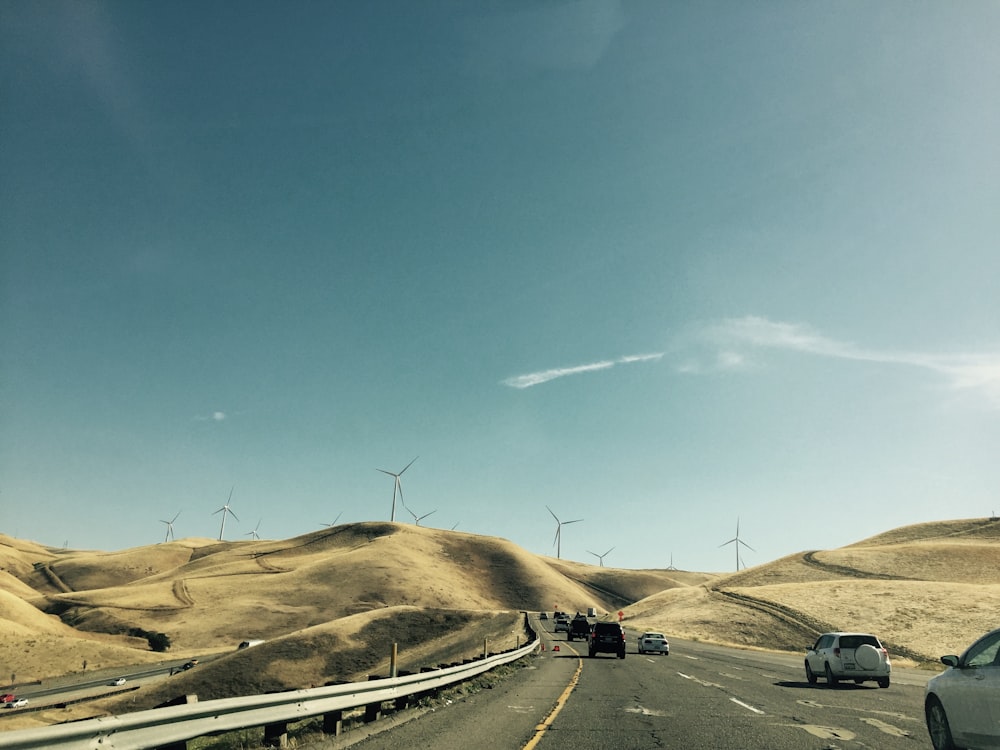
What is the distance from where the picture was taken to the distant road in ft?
35.6

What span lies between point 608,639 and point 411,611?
7087cm

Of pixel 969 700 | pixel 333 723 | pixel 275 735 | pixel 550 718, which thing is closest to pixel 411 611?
pixel 550 718

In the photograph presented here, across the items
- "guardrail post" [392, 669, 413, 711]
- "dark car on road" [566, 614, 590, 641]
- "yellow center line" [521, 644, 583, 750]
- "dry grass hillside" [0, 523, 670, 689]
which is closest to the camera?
"yellow center line" [521, 644, 583, 750]

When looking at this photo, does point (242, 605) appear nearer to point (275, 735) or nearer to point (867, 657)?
point (867, 657)

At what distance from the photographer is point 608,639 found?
38.2 meters

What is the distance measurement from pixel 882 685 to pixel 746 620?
67.7 meters

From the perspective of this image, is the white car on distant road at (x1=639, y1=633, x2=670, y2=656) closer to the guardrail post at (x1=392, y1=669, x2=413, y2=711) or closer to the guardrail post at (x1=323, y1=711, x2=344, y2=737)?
the guardrail post at (x1=392, y1=669, x2=413, y2=711)

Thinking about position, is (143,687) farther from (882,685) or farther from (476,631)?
(882,685)

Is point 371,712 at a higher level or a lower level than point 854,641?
lower

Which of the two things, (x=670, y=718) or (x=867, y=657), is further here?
(x=867, y=657)

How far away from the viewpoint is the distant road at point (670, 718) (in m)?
10.9

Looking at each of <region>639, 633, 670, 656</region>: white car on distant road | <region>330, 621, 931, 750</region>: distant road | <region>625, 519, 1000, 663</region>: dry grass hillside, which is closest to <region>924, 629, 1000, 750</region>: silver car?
<region>330, 621, 931, 750</region>: distant road

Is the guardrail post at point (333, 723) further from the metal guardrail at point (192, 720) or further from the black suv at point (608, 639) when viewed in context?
the black suv at point (608, 639)

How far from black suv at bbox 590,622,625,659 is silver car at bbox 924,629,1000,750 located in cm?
2877
